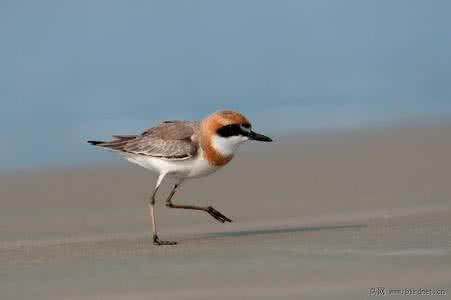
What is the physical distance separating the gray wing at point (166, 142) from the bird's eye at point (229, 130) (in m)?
0.27

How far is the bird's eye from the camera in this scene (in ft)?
41.0

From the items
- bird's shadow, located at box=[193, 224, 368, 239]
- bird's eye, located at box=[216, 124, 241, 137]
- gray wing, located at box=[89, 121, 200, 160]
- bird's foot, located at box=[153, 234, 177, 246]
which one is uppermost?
bird's eye, located at box=[216, 124, 241, 137]

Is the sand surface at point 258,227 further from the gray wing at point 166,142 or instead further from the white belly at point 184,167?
the gray wing at point 166,142

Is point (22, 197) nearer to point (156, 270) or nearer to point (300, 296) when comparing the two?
point (156, 270)

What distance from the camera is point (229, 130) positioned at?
41.1 ft

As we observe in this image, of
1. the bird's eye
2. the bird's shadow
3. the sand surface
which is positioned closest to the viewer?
the sand surface

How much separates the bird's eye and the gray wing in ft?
0.87

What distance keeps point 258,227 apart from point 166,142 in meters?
1.33

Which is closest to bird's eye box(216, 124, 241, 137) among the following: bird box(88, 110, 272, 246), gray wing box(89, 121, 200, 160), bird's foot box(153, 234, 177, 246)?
bird box(88, 110, 272, 246)

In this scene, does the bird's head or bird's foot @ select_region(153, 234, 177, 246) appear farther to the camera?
the bird's head

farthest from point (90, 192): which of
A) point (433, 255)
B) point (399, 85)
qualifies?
point (399, 85)

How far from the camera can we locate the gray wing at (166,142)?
12.6m

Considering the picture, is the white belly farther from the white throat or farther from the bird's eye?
the bird's eye

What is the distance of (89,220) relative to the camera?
14266mm
